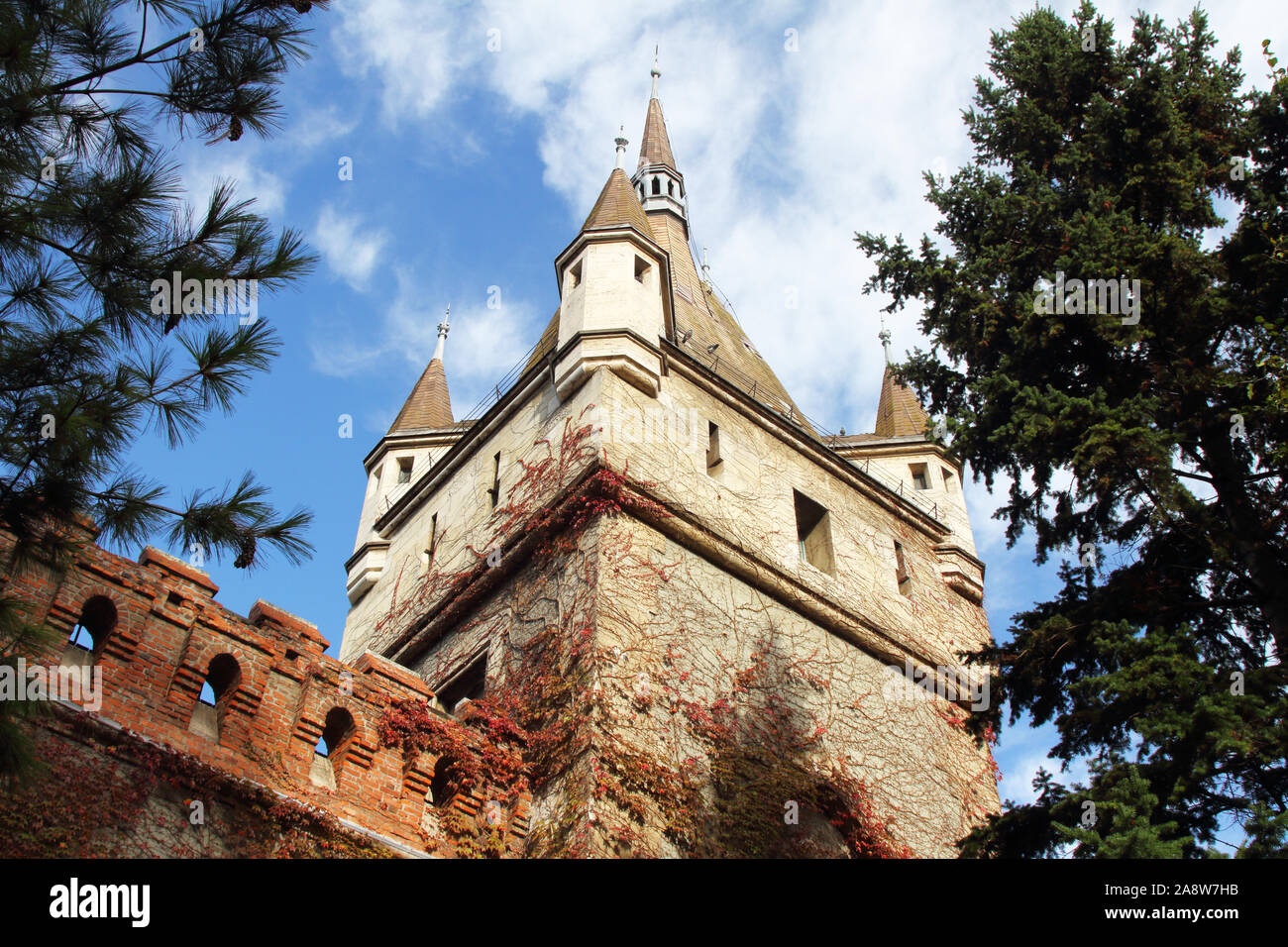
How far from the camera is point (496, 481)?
16.0 m

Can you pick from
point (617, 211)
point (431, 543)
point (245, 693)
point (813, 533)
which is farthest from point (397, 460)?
point (245, 693)

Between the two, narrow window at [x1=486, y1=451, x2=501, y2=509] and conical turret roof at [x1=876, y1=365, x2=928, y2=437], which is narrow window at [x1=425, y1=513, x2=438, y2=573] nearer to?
narrow window at [x1=486, y1=451, x2=501, y2=509]

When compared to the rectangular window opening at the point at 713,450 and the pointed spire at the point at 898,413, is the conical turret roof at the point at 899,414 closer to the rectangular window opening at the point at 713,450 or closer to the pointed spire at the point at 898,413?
the pointed spire at the point at 898,413

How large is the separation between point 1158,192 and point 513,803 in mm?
7901

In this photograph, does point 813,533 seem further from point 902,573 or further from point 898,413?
point 898,413

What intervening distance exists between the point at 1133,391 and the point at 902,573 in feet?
23.8

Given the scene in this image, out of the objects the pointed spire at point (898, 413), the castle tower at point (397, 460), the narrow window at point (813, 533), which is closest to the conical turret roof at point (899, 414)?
the pointed spire at point (898, 413)

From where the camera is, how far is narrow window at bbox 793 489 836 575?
53.4ft

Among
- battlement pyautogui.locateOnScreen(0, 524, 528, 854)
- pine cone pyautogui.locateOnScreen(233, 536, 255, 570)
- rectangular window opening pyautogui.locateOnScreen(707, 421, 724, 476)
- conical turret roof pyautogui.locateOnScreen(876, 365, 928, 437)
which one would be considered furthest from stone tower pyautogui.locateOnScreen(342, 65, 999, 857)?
pine cone pyautogui.locateOnScreen(233, 536, 255, 570)

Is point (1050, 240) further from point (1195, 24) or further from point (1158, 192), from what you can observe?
point (1195, 24)

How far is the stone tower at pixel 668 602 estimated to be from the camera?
A: 1159cm

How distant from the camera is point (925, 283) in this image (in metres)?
12.1
